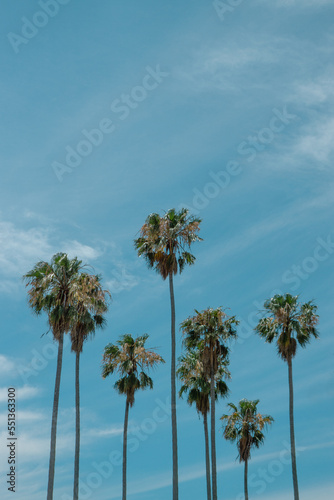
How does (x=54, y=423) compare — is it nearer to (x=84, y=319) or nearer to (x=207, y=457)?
(x=84, y=319)

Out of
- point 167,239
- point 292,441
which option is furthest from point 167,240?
point 292,441

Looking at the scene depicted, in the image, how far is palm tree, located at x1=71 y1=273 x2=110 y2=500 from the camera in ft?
140

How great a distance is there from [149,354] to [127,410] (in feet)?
16.6

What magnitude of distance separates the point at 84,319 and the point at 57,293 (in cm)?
473

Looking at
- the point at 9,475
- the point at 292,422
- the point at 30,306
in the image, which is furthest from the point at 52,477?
the point at 292,422

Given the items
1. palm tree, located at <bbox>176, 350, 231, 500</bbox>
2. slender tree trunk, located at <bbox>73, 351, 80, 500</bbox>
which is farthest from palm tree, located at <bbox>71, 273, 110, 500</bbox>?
palm tree, located at <bbox>176, 350, 231, 500</bbox>

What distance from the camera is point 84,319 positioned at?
145 feet

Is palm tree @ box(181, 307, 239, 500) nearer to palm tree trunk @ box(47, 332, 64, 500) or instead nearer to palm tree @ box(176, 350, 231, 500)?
palm tree @ box(176, 350, 231, 500)

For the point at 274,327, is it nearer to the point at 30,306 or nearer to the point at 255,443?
the point at 255,443

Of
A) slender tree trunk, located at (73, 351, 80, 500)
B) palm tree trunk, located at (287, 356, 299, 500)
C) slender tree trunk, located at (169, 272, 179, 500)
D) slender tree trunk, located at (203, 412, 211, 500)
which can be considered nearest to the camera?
slender tree trunk, located at (169, 272, 179, 500)

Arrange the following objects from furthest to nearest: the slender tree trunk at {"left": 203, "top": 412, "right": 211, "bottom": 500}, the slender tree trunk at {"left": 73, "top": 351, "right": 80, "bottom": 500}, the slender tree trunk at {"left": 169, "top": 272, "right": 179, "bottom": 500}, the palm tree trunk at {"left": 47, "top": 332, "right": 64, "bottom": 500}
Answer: the slender tree trunk at {"left": 203, "top": 412, "right": 211, "bottom": 500}
the slender tree trunk at {"left": 73, "top": 351, "right": 80, "bottom": 500}
the slender tree trunk at {"left": 169, "top": 272, "right": 179, "bottom": 500}
the palm tree trunk at {"left": 47, "top": 332, "right": 64, "bottom": 500}

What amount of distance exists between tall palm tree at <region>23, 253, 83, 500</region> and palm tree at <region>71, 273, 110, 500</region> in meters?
1.00

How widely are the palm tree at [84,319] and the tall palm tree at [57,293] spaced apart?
1.00 metres

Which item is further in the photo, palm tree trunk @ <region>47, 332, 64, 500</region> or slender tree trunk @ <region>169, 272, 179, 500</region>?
slender tree trunk @ <region>169, 272, 179, 500</region>
